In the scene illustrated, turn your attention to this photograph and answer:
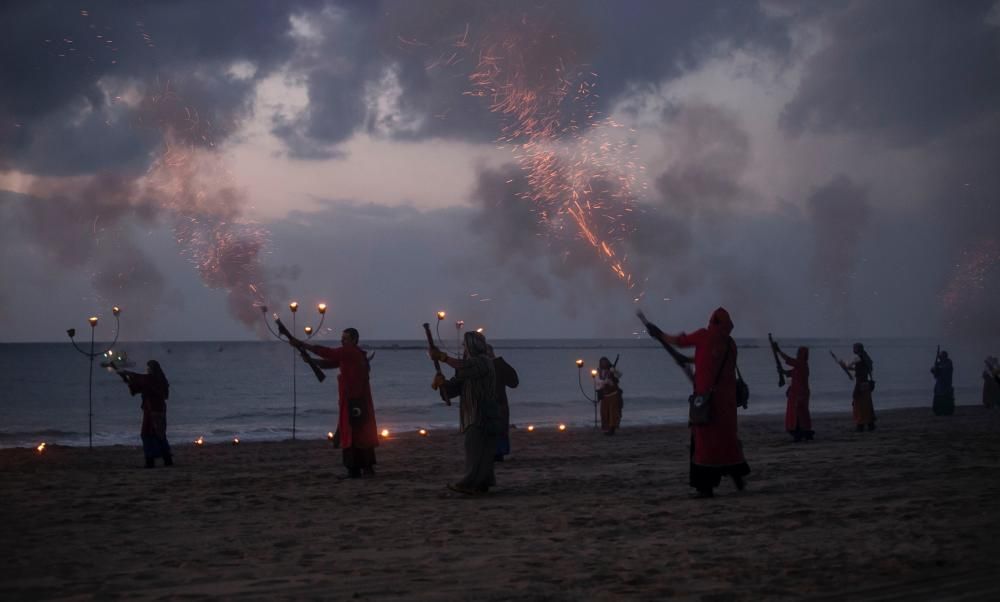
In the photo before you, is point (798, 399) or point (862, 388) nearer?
point (798, 399)

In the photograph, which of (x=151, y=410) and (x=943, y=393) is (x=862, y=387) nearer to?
(x=943, y=393)

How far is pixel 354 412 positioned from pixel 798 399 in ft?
24.4

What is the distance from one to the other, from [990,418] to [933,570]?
17177mm

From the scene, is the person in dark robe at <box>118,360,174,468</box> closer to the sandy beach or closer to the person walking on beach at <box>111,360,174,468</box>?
the person walking on beach at <box>111,360,174,468</box>

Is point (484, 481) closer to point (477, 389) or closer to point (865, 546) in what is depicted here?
point (477, 389)

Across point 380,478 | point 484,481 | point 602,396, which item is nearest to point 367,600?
point 484,481

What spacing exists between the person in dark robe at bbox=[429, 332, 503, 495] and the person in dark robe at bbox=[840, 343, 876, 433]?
32.6 feet

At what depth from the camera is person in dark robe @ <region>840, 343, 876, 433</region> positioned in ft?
60.4

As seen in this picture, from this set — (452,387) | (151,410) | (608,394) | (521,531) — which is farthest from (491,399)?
(608,394)

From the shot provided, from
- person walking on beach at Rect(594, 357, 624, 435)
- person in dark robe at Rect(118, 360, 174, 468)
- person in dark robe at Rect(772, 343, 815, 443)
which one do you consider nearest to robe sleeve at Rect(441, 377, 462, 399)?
person in dark robe at Rect(118, 360, 174, 468)

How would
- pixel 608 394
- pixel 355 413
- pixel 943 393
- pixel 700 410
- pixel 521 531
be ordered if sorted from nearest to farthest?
pixel 521 531 < pixel 700 410 < pixel 355 413 < pixel 608 394 < pixel 943 393

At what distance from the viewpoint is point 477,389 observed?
10.5 m

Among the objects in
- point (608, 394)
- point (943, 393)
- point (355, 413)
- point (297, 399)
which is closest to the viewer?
point (355, 413)

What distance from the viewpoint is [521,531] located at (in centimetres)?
784
